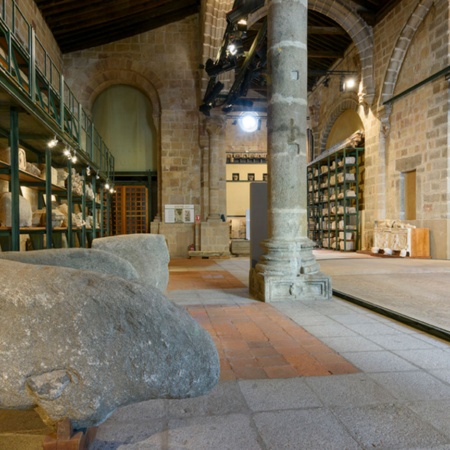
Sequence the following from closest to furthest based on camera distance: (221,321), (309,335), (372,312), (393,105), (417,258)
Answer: (309,335) < (221,321) < (372,312) < (417,258) < (393,105)

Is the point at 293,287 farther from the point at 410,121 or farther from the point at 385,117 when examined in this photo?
the point at 385,117

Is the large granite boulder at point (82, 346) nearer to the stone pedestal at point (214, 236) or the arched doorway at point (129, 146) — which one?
the stone pedestal at point (214, 236)

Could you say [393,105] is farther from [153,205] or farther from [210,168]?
[153,205]

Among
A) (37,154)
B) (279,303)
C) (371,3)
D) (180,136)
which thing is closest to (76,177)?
(37,154)

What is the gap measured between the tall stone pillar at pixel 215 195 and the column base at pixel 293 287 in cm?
806

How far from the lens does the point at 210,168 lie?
13102mm

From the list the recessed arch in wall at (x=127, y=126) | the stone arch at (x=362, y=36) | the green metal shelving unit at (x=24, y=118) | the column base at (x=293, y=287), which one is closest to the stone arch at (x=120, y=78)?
the recessed arch in wall at (x=127, y=126)

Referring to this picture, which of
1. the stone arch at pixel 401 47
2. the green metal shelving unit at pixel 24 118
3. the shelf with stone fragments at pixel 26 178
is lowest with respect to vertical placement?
the shelf with stone fragments at pixel 26 178

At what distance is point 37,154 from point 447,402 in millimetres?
8240

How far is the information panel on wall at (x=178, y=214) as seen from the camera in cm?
1323

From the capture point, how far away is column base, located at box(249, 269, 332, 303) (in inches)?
183

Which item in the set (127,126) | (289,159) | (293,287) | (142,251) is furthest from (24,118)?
Result: (127,126)

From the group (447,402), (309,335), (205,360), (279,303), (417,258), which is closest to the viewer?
(205,360)

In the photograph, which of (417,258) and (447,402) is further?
(417,258)
